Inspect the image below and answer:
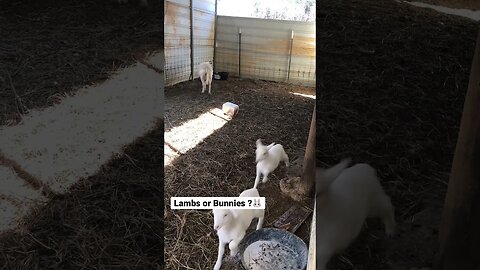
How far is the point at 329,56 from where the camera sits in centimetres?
83

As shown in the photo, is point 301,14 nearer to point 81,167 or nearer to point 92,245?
point 81,167

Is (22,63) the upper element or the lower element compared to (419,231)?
upper

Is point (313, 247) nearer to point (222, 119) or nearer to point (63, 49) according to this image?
point (222, 119)

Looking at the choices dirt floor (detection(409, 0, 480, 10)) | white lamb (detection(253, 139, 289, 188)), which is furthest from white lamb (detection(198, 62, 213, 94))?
dirt floor (detection(409, 0, 480, 10))

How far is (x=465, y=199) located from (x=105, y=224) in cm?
99

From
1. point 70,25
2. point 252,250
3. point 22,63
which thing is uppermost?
point 70,25

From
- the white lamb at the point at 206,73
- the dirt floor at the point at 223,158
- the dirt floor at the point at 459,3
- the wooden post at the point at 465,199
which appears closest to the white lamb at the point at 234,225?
the dirt floor at the point at 223,158

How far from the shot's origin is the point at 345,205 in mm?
828

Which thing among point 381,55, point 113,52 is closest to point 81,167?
point 113,52

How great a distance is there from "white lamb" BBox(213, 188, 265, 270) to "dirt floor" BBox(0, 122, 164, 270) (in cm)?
17

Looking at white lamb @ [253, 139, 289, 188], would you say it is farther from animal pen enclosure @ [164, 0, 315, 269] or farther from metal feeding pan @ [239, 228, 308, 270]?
metal feeding pan @ [239, 228, 308, 270]

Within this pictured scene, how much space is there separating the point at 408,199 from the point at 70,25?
3.61 ft

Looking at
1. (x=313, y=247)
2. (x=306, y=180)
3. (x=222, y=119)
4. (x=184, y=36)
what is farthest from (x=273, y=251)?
(x=184, y=36)

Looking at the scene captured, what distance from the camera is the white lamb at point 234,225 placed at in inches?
33.3
